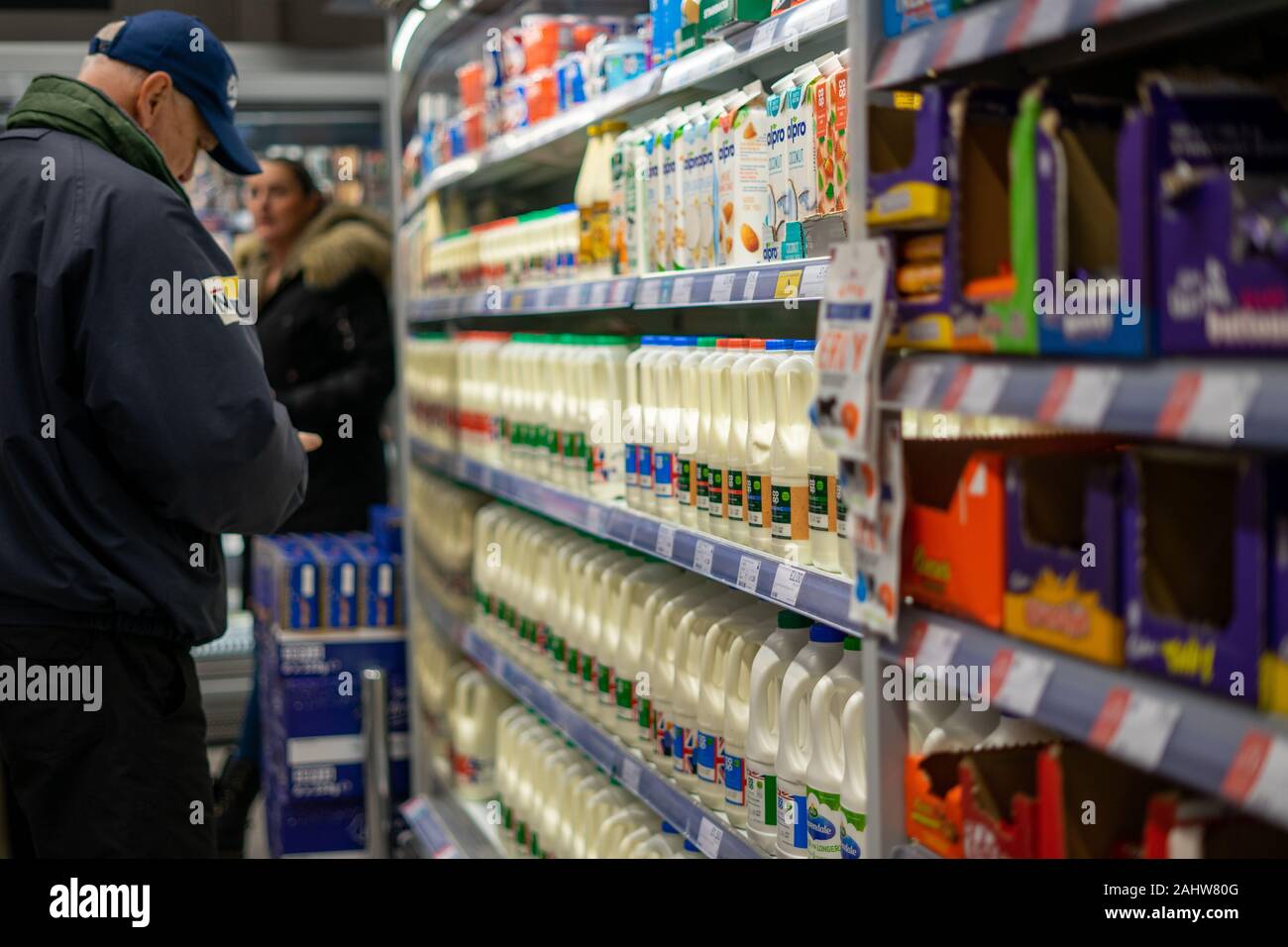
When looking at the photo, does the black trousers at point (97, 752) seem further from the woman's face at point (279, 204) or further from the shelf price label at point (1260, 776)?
the woman's face at point (279, 204)

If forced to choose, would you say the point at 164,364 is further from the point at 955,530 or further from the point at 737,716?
the point at 955,530

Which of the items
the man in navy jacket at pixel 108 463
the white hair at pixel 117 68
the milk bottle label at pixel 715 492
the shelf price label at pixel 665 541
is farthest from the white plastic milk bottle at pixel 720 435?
the white hair at pixel 117 68

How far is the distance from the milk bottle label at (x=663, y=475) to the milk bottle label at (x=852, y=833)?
0.88 metres

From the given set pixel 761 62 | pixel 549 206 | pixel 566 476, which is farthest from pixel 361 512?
pixel 761 62

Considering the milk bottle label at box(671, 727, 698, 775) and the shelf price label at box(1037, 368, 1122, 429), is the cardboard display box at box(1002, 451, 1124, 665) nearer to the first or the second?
Result: the shelf price label at box(1037, 368, 1122, 429)

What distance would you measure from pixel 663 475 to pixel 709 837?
0.73 metres

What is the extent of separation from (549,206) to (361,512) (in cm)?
153

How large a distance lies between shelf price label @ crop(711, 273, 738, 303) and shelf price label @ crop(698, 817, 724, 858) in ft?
3.05

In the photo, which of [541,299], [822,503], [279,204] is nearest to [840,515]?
[822,503]

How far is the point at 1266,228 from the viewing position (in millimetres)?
1223

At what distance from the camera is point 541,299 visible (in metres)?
3.55

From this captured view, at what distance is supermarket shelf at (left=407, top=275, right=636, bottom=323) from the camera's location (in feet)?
9.96

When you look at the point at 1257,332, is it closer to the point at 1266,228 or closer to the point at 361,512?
the point at 1266,228

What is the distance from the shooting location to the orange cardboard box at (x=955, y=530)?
159 cm
